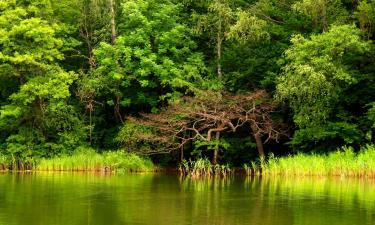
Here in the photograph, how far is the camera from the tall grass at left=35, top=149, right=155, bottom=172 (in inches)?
1262

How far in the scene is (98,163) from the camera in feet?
107

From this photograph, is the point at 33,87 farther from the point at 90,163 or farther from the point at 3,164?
the point at 90,163

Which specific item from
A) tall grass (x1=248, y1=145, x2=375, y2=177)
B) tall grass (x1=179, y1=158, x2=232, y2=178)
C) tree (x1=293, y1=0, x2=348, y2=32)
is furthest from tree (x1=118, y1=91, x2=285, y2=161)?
tree (x1=293, y1=0, x2=348, y2=32)

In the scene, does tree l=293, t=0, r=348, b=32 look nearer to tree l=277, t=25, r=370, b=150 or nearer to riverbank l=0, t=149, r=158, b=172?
tree l=277, t=25, r=370, b=150

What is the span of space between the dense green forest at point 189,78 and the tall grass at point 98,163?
86 cm

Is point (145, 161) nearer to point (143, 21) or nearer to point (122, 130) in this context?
point (122, 130)

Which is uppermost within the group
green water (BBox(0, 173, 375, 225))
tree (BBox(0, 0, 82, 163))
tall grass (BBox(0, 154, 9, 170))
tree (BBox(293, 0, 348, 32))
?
tree (BBox(293, 0, 348, 32))

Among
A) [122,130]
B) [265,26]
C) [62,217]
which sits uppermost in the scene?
[265,26]

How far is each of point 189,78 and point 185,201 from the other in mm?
16859

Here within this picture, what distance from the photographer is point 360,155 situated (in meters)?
27.2

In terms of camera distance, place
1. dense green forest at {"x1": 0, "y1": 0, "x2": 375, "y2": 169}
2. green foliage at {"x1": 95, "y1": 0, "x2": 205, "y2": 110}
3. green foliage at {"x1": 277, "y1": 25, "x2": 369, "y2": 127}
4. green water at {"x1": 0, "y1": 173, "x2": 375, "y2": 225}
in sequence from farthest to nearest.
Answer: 1. green foliage at {"x1": 95, "y1": 0, "x2": 205, "y2": 110}
2. dense green forest at {"x1": 0, "y1": 0, "x2": 375, "y2": 169}
3. green foliage at {"x1": 277, "y1": 25, "x2": 369, "y2": 127}
4. green water at {"x1": 0, "y1": 173, "x2": 375, "y2": 225}

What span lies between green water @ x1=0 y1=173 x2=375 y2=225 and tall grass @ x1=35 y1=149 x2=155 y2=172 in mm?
4657

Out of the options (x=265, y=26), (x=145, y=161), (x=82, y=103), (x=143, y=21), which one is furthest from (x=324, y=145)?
(x=82, y=103)

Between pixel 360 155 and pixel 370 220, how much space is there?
42.2 ft
